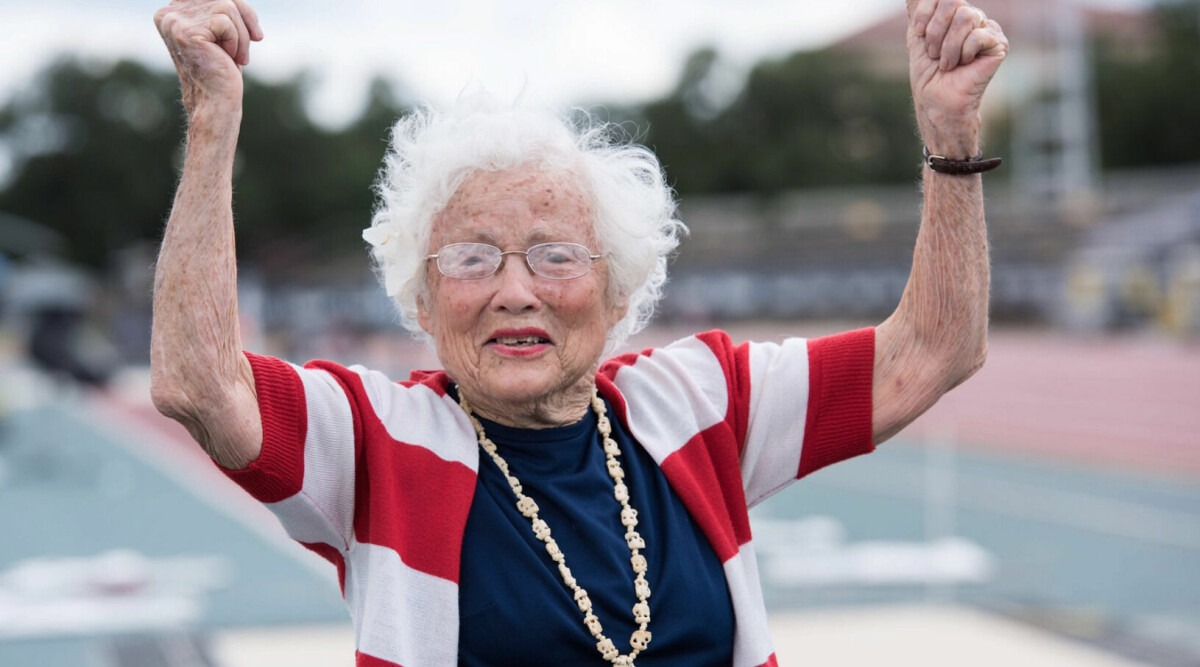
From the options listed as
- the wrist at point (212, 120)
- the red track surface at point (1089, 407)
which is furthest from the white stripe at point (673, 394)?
the red track surface at point (1089, 407)

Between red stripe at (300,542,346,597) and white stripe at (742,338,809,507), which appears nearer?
red stripe at (300,542,346,597)

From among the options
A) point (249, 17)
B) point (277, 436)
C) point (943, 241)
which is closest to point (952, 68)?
point (943, 241)

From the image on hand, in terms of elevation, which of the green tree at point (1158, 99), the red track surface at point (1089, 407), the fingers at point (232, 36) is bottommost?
the red track surface at point (1089, 407)

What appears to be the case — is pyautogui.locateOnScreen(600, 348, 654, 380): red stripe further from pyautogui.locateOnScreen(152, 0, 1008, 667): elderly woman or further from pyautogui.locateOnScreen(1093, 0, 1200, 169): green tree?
pyautogui.locateOnScreen(1093, 0, 1200, 169): green tree

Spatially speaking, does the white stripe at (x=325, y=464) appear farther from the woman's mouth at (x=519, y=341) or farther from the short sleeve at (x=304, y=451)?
the woman's mouth at (x=519, y=341)

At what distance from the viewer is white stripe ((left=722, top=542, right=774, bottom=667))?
1.79 metres

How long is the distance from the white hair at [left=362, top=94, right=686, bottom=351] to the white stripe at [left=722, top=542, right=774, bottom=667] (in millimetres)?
444

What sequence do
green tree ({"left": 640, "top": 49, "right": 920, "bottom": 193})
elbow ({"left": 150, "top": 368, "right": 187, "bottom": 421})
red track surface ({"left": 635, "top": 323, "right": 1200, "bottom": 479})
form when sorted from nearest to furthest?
elbow ({"left": 150, "top": 368, "right": 187, "bottom": 421}), red track surface ({"left": 635, "top": 323, "right": 1200, "bottom": 479}), green tree ({"left": 640, "top": 49, "right": 920, "bottom": 193})

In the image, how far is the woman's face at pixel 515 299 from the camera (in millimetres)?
1759

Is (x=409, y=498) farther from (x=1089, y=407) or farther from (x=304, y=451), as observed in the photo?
(x=1089, y=407)

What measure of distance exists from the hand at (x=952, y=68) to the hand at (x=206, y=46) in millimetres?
1011

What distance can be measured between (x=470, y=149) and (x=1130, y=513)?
7.56 m

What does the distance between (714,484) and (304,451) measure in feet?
2.06

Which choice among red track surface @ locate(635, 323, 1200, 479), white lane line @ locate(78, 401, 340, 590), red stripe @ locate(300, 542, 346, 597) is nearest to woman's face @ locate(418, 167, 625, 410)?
red stripe @ locate(300, 542, 346, 597)
